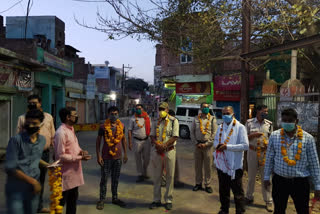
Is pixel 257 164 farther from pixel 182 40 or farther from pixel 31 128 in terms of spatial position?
pixel 182 40

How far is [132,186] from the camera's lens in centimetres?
678

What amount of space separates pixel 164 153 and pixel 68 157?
6.59ft

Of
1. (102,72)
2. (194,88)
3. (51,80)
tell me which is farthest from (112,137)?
(102,72)

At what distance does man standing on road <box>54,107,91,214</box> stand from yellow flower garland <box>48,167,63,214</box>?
4.7 inches

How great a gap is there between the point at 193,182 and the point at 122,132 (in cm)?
280

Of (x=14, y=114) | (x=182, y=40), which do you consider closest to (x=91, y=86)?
(x=14, y=114)

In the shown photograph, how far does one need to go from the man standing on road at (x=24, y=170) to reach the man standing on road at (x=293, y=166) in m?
2.93

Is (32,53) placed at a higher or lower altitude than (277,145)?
higher

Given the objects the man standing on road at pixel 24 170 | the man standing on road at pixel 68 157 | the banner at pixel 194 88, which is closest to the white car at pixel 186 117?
the banner at pixel 194 88


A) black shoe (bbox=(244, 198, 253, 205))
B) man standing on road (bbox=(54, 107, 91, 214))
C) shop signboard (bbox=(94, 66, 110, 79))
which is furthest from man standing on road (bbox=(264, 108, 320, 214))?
shop signboard (bbox=(94, 66, 110, 79))

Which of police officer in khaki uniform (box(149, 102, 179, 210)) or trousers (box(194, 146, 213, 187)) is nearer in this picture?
police officer in khaki uniform (box(149, 102, 179, 210))

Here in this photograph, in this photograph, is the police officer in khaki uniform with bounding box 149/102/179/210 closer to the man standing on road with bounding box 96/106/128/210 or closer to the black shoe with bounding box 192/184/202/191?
the man standing on road with bounding box 96/106/128/210

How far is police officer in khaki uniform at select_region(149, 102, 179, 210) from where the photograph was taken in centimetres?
526

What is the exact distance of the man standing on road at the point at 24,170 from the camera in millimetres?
2928
